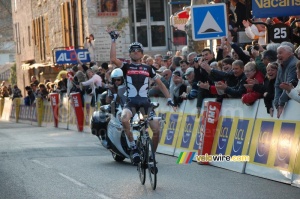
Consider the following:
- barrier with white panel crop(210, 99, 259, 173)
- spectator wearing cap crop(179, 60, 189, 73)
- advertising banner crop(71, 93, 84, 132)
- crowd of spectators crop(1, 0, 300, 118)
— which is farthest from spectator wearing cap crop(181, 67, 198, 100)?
advertising banner crop(71, 93, 84, 132)

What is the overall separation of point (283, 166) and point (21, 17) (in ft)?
168

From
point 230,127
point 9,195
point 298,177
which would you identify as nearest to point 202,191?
point 298,177

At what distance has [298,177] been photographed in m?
12.7

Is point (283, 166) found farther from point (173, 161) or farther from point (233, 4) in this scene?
point (233, 4)

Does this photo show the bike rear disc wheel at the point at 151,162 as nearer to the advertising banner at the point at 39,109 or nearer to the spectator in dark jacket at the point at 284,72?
the spectator in dark jacket at the point at 284,72

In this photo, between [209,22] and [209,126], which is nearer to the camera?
[209,126]

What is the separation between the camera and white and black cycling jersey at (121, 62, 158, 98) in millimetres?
14234

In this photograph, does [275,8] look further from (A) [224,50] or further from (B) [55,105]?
(B) [55,105]

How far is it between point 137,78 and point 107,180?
170 cm

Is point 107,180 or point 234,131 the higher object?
point 234,131

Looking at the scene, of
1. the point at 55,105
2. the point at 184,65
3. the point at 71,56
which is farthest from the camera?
the point at 71,56

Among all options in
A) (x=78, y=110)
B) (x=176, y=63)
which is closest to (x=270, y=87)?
(x=176, y=63)

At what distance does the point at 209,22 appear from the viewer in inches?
688

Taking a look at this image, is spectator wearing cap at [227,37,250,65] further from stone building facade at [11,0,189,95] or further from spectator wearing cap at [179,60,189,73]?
stone building facade at [11,0,189,95]
